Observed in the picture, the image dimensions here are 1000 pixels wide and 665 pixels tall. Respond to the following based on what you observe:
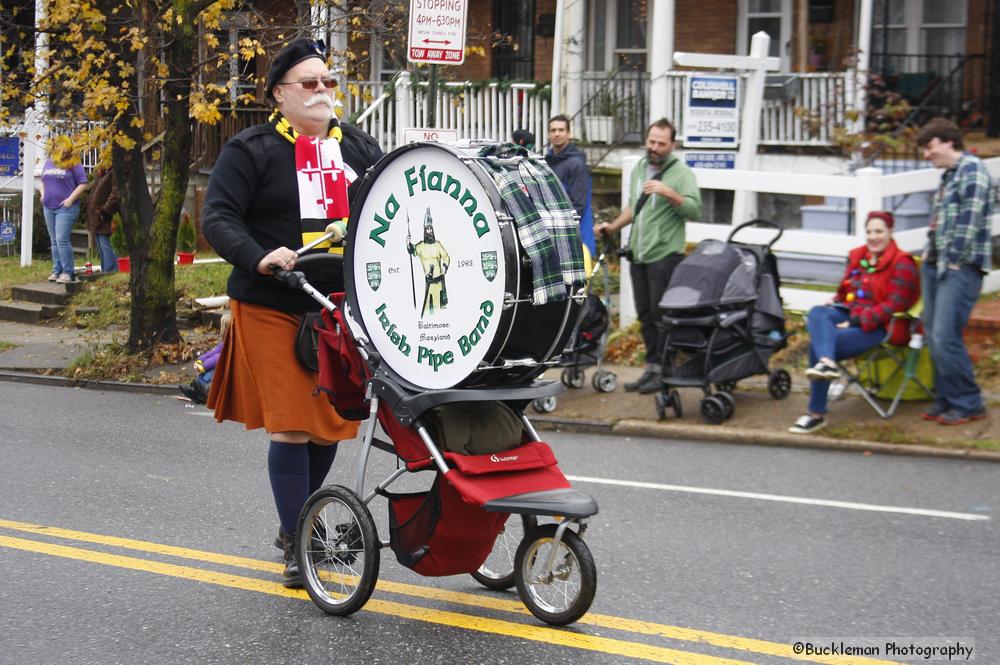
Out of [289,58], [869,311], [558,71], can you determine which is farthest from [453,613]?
[558,71]

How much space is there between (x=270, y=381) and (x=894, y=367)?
5.72m

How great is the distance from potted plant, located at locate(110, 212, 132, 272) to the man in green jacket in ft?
29.7

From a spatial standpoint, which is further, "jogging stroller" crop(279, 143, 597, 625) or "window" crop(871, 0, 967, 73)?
"window" crop(871, 0, 967, 73)

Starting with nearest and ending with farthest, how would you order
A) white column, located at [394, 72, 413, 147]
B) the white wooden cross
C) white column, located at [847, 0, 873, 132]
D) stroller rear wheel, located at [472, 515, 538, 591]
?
stroller rear wheel, located at [472, 515, 538, 591] < the white wooden cross < white column, located at [847, 0, 873, 132] < white column, located at [394, 72, 413, 147]

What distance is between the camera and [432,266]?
194 inches

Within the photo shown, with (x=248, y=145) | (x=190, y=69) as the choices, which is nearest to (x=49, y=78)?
(x=190, y=69)

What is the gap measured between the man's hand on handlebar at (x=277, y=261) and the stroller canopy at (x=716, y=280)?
17.0 feet

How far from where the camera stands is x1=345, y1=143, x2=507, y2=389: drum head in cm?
471

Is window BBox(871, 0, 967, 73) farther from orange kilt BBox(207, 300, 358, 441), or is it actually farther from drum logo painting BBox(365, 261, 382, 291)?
drum logo painting BBox(365, 261, 382, 291)

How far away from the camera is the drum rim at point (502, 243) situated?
4.59m

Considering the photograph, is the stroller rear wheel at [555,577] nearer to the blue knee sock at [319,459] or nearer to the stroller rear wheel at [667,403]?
the blue knee sock at [319,459]

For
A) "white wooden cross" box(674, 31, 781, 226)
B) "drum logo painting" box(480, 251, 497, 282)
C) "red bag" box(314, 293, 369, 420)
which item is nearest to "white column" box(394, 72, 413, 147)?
"white wooden cross" box(674, 31, 781, 226)

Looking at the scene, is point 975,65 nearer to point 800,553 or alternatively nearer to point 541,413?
point 541,413

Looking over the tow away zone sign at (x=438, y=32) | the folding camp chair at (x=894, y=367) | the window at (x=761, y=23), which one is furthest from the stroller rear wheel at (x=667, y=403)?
the window at (x=761, y=23)
